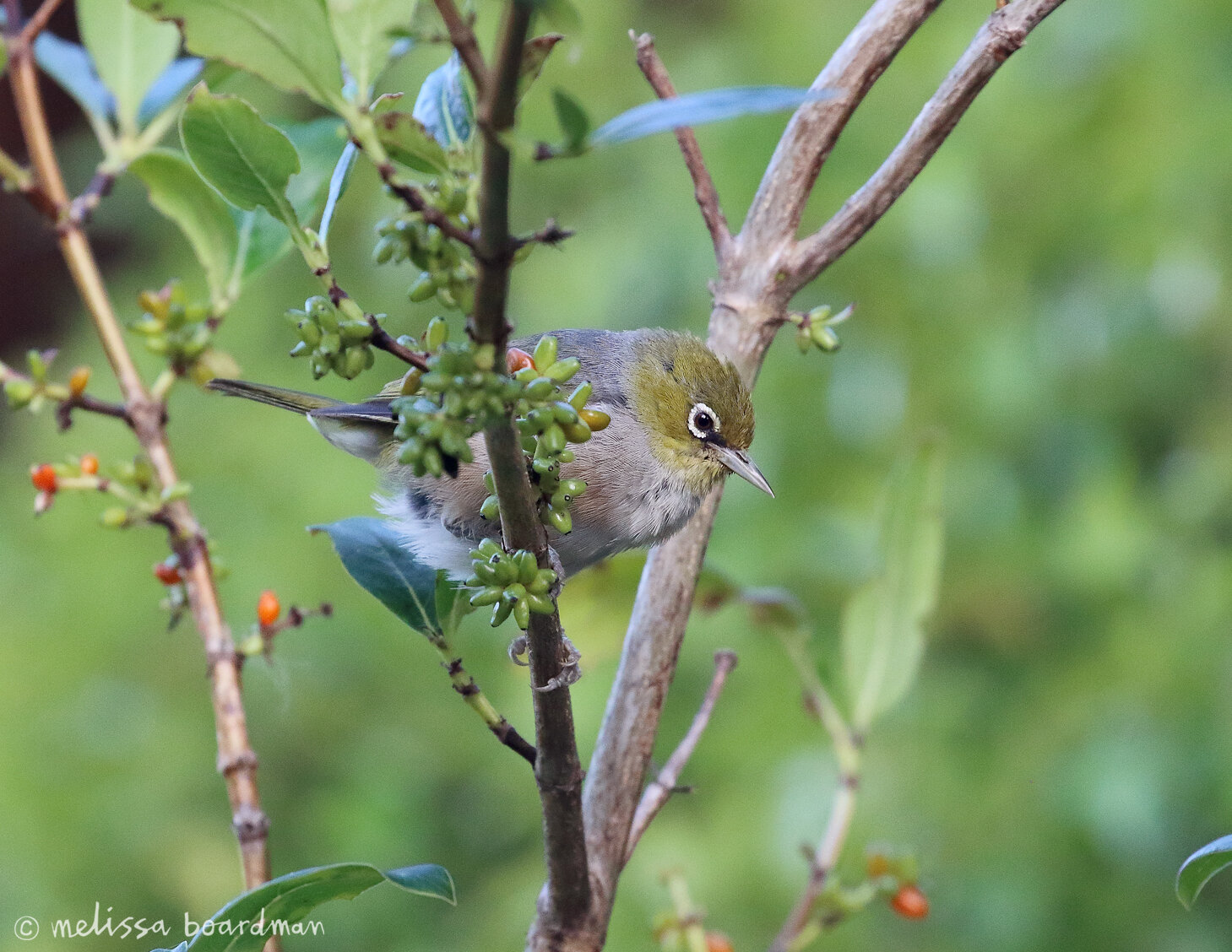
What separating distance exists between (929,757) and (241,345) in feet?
8.88

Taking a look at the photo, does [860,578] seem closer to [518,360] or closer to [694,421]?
[694,421]

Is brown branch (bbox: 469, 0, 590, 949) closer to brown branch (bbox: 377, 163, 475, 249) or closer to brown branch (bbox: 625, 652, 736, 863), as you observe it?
brown branch (bbox: 377, 163, 475, 249)

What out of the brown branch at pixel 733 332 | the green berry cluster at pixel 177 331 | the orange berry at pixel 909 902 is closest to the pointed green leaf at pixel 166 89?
the green berry cluster at pixel 177 331

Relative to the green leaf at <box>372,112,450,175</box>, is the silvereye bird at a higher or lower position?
higher

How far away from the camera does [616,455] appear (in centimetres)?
225

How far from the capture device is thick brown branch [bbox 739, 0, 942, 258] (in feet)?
5.21

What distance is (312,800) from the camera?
3.42 metres

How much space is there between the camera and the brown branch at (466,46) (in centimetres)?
69

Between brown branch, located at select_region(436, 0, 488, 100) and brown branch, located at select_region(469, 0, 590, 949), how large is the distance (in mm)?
11

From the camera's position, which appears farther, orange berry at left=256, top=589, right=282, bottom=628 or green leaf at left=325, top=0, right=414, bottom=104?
orange berry at left=256, top=589, right=282, bottom=628

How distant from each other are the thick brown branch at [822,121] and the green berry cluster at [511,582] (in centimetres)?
83

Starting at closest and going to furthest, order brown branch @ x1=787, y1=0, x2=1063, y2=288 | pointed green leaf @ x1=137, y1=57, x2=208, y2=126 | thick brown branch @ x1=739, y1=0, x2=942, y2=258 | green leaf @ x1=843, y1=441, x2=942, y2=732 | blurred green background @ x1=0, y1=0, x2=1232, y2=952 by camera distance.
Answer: brown branch @ x1=787, y1=0, x2=1063, y2=288 → thick brown branch @ x1=739, y1=0, x2=942, y2=258 → pointed green leaf @ x1=137, y1=57, x2=208, y2=126 → green leaf @ x1=843, y1=441, x2=942, y2=732 → blurred green background @ x1=0, y1=0, x2=1232, y2=952

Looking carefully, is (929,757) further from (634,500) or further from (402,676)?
(402,676)

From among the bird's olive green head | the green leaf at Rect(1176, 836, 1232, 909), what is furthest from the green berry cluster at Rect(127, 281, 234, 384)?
the green leaf at Rect(1176, 836, 1232, 909)
